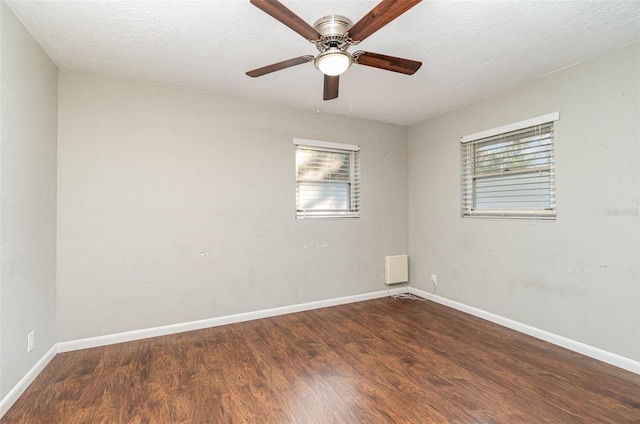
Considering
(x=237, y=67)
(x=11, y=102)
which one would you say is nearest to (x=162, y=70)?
(x=237, y=67)

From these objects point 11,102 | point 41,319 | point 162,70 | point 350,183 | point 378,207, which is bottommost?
point 41,319

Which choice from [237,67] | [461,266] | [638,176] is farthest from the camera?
[461,266]

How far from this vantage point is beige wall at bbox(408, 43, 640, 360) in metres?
2.26

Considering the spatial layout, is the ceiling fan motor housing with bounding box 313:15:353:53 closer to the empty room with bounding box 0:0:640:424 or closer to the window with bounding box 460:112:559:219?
the empty room with bounding box 0:0:640:424

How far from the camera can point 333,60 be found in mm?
1872

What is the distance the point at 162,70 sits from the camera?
103 inches

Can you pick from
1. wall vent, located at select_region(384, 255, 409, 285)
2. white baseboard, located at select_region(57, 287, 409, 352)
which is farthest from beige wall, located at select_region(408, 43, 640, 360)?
white baseboard, located at select_region(57, 287, 409, 352)

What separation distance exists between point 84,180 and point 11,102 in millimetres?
890

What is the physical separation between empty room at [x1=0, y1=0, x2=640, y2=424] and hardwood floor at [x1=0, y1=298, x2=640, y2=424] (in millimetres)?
21

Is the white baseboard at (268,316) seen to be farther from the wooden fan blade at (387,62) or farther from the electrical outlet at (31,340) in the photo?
the wooden fan blade at (387,62)

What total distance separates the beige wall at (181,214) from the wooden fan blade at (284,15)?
180 cm

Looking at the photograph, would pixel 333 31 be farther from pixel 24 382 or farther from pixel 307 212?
pixel 24 382

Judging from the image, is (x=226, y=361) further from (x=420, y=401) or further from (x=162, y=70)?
(x=162, y=70)

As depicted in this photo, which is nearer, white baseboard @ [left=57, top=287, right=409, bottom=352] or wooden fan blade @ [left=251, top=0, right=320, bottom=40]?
wooden fan blade @ [left=251, top=0, right=320, bottom=40]
